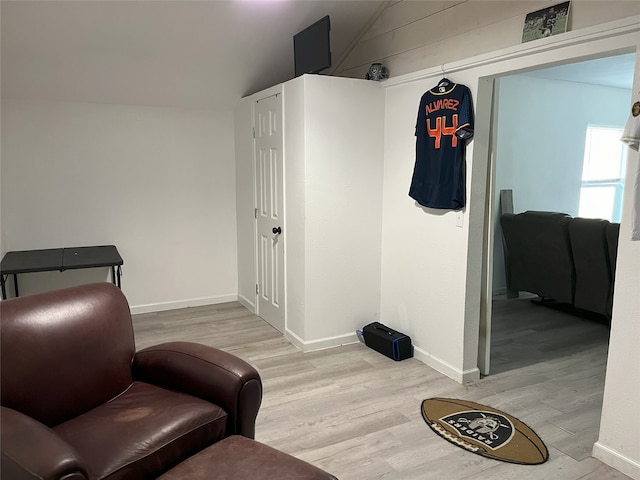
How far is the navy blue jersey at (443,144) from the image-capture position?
2973 millimetres

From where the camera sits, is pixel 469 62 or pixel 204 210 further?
pixel 204 210

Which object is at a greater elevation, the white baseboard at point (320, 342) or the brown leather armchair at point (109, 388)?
the brown leather armchair at point (109, 388)

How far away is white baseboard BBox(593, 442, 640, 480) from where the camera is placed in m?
2.21

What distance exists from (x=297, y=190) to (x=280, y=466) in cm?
235

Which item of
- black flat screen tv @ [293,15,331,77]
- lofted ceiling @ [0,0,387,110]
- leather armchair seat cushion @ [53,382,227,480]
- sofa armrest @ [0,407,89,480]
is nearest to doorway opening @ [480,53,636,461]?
black flat screen tv @ [293,15,331,77]

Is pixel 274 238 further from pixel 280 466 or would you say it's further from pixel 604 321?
pixel 604 321

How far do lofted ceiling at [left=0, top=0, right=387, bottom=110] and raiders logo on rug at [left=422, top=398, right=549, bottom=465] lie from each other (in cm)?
298

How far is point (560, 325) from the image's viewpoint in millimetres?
4312

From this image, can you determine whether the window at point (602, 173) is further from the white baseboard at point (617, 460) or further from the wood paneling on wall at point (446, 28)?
the white baseboard at point (617, 460)

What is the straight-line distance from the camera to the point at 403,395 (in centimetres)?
301

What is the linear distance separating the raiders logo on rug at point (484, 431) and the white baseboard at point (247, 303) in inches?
86.7

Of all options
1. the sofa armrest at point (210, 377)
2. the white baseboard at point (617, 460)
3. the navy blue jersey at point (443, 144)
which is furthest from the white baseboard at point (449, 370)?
the sofa armrest at point (210, 377)

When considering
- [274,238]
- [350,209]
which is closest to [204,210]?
[274,238]

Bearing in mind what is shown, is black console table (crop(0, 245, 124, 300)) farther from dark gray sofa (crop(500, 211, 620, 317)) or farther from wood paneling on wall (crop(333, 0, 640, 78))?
dark gray sofa (crop(500, 211, 620, 317))
